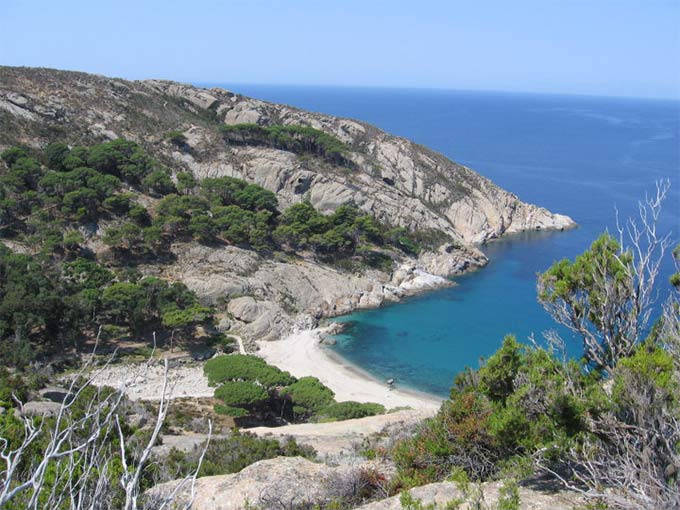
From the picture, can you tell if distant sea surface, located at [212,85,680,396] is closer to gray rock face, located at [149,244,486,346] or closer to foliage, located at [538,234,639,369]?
gray rock face, located at [149,244,486,346]

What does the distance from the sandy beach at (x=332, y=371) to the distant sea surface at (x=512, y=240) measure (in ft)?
3.99

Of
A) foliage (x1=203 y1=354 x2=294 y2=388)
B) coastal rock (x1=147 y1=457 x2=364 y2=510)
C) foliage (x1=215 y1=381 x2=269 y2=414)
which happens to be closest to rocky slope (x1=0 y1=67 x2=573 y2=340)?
foliage (x1=203 y1=354 x2=294 y2=388)

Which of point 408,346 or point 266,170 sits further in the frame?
point 266,170

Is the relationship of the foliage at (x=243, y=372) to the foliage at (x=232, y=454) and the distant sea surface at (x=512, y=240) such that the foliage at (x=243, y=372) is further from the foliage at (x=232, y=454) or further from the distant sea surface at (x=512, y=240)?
the foliage at (x=232, y=454)

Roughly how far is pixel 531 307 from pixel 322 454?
3443 centimetres

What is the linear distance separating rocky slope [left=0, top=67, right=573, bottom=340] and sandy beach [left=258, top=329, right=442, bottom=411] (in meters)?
1.74

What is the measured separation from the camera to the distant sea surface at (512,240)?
3831cm

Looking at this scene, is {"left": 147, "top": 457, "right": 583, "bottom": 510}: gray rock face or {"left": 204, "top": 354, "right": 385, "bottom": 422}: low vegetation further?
{"left": 204, "top": 354, "right": 385, "bottom": 422}: low vegetation

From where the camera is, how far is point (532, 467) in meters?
9.65

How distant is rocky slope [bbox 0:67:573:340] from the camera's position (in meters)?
42.8

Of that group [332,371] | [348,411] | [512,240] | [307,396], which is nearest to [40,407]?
[348,411]

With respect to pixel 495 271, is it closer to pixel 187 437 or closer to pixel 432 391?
pixel 432 391

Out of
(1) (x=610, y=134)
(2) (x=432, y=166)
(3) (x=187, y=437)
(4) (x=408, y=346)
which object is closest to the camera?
(3) (x=187, y=437)

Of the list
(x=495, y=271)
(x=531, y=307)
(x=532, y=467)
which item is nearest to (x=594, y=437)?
(x=532, y=467)
